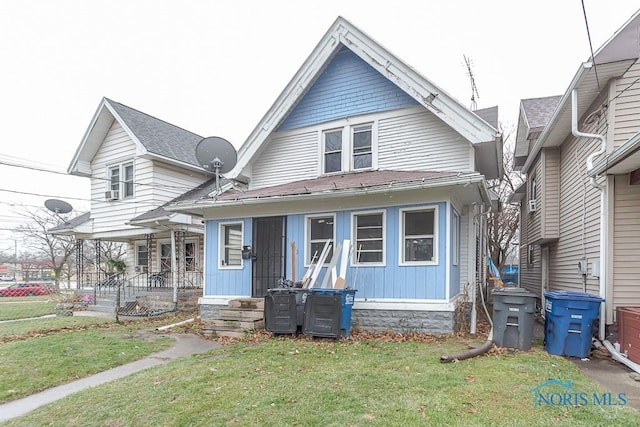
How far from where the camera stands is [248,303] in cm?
864

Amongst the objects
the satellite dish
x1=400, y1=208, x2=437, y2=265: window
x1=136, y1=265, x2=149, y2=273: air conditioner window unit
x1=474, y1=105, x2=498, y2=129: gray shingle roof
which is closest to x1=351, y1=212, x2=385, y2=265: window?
x1=400, y1=208, x2=437, y2=265: window

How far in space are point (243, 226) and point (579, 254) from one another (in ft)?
25.9

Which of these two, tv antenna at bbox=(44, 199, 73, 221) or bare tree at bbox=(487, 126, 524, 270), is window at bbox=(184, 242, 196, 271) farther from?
bare tree at bbox=(487, 126, 524, 270)

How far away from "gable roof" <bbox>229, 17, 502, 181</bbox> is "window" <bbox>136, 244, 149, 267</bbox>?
7103 millimetres

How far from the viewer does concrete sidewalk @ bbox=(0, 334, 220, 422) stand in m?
4.55

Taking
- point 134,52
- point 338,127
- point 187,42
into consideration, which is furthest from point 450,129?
point 134,52

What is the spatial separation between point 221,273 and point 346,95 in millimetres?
5770

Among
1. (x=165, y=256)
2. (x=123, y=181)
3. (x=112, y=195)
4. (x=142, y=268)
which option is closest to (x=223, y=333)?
(x=165, y=256)

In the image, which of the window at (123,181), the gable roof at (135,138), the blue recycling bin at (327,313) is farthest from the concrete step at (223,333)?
the window at (123,181)

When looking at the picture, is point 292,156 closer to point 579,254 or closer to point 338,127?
point 338,127

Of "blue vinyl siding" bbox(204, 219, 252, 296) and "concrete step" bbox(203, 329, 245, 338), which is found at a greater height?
"blue vinyl siding" bbox(204, 219, 252, 296)

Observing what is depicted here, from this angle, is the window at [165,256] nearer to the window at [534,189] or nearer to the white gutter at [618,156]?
the window at [534,189]

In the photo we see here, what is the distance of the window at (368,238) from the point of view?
321 inches

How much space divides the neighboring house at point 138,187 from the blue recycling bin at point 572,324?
10542 mm
